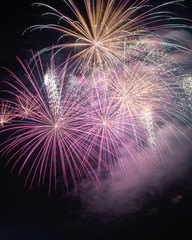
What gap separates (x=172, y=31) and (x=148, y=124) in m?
8.06

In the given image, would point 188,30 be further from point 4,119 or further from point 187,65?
point 4,119

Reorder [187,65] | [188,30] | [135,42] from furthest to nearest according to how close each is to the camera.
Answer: [188,30] < [187,65] < [135,42]

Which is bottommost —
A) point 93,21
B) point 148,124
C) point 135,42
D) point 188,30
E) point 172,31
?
point 148,124

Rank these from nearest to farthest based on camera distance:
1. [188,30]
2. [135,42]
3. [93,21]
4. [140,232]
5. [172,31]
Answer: [93,21], [135,42], [172,31], [188,30], [140,232]

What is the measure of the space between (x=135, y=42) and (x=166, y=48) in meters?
4.69

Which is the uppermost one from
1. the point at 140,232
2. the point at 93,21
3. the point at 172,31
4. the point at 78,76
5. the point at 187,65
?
the point at 172,31

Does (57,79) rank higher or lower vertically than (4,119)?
higher

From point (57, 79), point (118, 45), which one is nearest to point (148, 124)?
point (118, 45)

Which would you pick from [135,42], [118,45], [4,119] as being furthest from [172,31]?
[4,119]

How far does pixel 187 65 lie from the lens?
48.1 ft

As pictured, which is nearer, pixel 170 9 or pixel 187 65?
pixel 187 65

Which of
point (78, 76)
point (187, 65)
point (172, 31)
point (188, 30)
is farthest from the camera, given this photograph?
point (188, 30)

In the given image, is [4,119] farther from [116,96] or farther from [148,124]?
[148,124]

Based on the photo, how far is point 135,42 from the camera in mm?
10164
